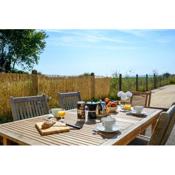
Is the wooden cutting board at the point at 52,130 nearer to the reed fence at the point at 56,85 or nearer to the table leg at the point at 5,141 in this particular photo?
the table leg at the point at 5,141

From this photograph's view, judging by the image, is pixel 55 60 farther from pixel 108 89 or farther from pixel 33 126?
pixel 33 126

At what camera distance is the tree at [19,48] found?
34.0ft

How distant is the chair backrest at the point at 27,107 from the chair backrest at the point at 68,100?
34 centimetres

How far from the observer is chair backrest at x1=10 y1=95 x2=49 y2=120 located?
7.07 feet

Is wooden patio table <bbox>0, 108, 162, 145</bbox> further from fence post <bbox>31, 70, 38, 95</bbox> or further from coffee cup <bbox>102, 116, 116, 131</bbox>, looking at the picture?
fence post <bbox>31, 70, 38, 95</bbox>

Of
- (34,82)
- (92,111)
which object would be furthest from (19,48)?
(92,111)

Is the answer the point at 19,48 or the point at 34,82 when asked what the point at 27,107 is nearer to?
the point at 34,82

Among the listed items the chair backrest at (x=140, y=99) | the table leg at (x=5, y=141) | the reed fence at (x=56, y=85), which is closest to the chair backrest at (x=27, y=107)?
the table leg at (x=5, y=141)

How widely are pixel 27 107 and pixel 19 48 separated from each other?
912cm

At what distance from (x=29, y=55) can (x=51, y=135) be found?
10.6 m

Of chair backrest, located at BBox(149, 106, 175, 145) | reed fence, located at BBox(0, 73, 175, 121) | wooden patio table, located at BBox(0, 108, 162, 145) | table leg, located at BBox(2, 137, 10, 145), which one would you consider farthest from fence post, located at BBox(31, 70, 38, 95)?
chair backrest, located at BBox(149, 106, 175, 145)

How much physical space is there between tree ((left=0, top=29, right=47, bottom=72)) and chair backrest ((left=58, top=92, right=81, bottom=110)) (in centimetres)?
789
